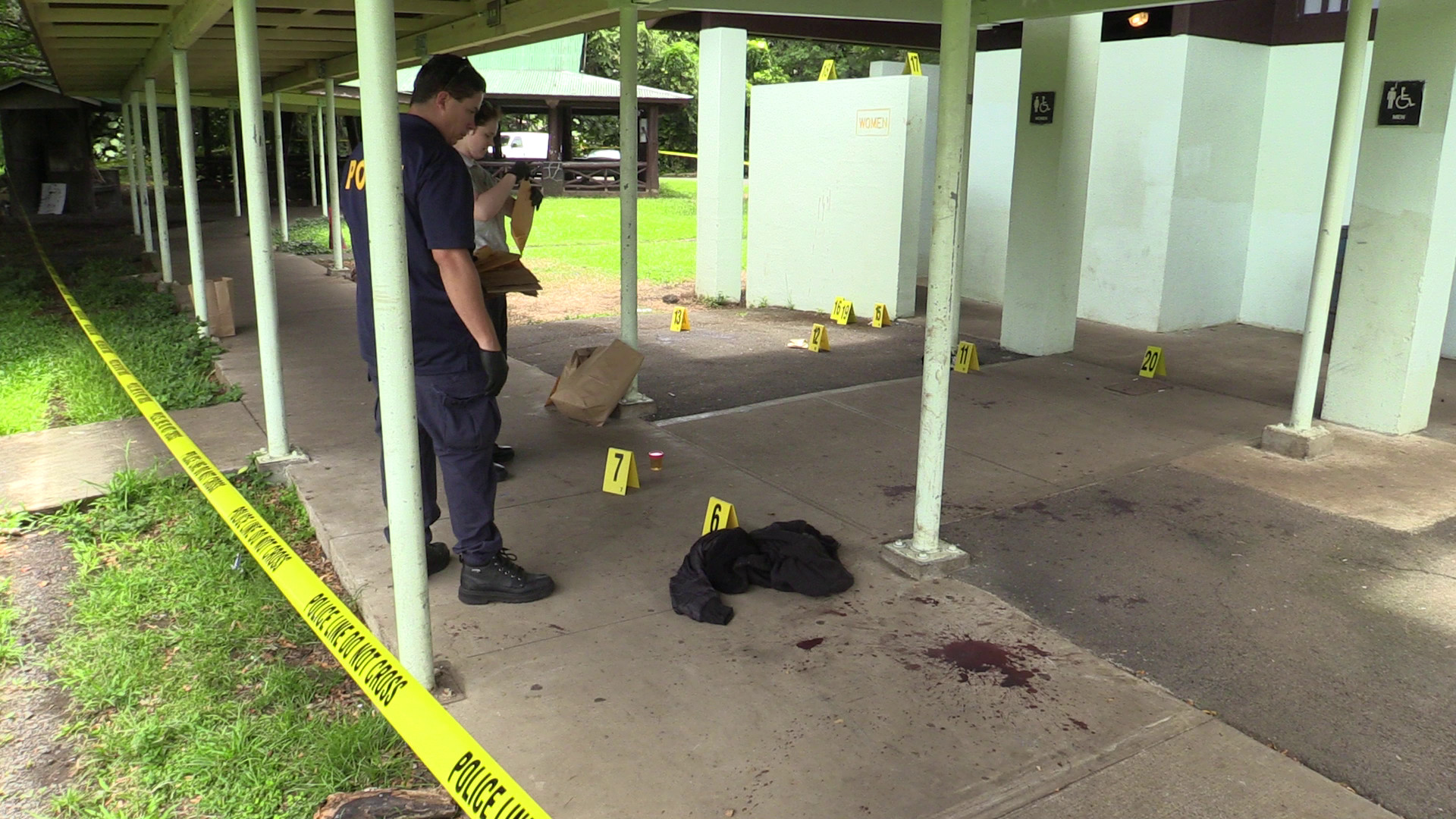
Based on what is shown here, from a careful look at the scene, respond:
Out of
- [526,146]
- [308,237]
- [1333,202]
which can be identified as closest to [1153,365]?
[1333,202]

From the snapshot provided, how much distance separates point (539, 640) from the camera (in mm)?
3711

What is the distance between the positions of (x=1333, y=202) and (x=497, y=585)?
5.06 m

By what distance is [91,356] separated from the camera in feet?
28.0

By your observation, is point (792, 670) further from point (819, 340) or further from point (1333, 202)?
point (819, 340)

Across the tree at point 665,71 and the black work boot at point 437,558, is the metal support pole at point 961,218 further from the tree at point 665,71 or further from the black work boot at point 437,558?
the tree at point 665,71

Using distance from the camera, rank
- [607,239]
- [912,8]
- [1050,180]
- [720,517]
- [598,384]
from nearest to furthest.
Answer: [720,517] < [598,384] < [912,8] < [1050,180] < [607,239]

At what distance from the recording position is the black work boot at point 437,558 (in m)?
4.24

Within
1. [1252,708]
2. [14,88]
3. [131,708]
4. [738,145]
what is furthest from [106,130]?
[1252,708]

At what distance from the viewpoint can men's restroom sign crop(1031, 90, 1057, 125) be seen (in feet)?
27.3

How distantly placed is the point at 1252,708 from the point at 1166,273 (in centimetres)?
752

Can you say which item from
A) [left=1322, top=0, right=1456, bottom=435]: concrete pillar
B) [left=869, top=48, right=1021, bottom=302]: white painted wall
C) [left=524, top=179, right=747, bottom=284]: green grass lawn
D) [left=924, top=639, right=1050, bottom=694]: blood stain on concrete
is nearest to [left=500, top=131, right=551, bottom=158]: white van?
[left=524, top=179, right=747, bottom=284]: green grass lawn

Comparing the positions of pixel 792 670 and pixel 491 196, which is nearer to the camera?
pixel 792 670

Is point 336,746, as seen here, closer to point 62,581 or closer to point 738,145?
point 62,581

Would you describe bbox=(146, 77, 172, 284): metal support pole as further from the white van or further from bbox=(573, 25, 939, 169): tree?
bbox=(573, 25, 939, 169): tree
